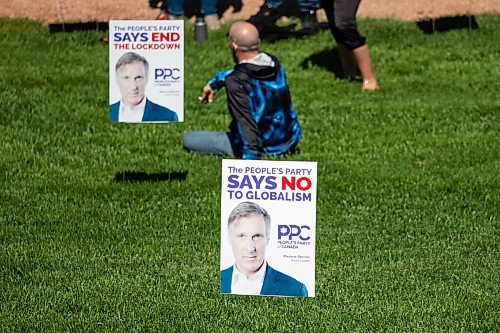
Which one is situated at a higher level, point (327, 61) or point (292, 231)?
point (327, 61)

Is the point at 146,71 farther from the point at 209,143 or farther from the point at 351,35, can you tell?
the point at 351,35

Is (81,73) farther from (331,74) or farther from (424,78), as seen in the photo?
(424,78)

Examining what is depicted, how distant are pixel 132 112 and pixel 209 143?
133 cm

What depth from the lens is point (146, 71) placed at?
11.5 m

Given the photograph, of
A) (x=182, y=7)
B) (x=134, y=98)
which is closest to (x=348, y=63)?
(x=182, y=7)

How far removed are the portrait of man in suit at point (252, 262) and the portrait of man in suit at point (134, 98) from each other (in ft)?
13.1

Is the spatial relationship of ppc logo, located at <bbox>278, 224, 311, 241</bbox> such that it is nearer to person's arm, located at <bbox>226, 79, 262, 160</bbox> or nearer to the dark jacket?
the dark jacket

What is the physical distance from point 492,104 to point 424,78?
48.2 inches

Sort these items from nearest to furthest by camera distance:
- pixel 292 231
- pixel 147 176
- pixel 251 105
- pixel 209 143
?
pixel 292 231
pixel 251 105
pixel 147 176
pixel 209 143

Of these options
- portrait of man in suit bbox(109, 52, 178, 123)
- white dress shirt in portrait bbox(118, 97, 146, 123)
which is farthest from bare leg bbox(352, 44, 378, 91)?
white dress shirt in portrait bbox(118, 97, 146, 123)

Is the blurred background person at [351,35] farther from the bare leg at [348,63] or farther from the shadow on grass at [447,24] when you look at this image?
the shadow on grass at [447,24]

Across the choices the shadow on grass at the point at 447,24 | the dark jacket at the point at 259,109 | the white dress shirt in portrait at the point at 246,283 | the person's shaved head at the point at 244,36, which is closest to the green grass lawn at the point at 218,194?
the shadow on grass at the point at 447,24

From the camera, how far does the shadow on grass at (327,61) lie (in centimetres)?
1569

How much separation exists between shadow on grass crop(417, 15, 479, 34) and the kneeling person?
4836 mm
